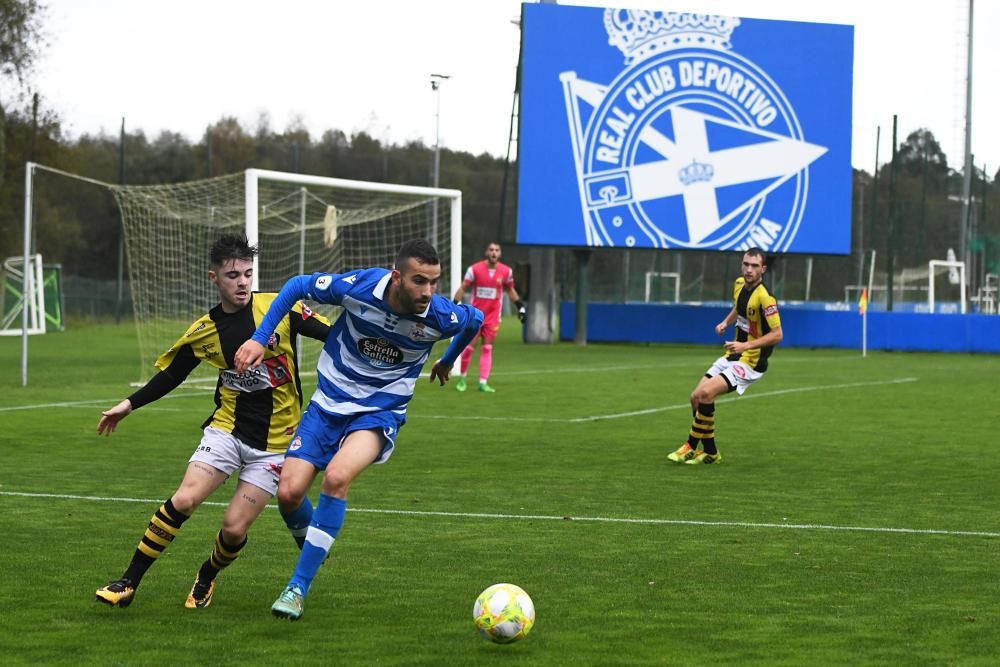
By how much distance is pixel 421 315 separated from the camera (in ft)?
23.5

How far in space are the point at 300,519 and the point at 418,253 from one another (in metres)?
1.43

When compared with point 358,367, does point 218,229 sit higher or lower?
higher

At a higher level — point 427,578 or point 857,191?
point 857,191

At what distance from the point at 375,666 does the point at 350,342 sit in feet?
5.94

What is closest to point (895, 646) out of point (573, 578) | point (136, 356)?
point (573, 578)

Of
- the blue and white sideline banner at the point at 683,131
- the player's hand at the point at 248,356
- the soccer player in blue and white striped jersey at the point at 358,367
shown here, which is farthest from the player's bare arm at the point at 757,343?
the blue and white sideline banner at the point at 683,131

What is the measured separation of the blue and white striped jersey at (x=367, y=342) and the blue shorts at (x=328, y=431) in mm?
36

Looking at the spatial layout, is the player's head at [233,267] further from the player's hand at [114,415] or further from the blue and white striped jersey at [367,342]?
the player's hand at [114,415]

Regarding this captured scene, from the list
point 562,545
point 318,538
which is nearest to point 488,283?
point 562,545

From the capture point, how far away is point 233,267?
23.3ft

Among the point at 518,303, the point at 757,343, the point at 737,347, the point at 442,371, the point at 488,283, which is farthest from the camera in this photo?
the point at 488,283

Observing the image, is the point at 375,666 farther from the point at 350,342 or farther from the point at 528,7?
the point at 528,7

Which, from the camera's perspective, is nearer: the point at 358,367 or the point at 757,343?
the point at 358,367

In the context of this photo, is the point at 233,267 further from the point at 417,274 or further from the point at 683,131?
the point at 683,131
